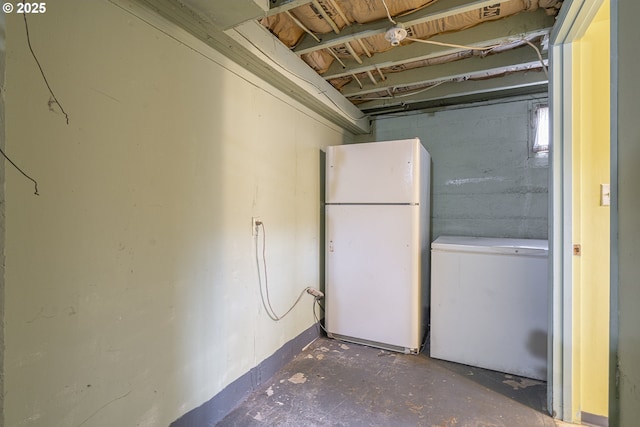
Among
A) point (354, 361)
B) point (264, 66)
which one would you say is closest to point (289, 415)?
point (354, 361)

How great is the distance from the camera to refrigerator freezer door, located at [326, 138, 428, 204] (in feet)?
7.75

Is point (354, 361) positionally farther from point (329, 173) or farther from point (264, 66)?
point (264, 66)

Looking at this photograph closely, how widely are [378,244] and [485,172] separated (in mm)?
1347

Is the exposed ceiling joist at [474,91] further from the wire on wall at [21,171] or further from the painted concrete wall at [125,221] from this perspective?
the wire on wall at [21,171]

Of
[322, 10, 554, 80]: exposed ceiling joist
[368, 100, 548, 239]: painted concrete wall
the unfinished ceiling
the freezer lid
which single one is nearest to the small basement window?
[368, 100, 548, 239]: painted concrete wall

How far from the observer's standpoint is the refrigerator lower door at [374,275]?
2387 millimetres

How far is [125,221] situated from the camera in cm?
124

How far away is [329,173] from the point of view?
105 inches

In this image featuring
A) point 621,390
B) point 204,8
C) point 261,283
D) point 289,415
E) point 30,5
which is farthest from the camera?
point 261,283

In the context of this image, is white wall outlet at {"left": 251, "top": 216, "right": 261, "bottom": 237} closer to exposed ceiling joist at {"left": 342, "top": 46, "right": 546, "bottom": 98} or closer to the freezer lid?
Result: the freezer lid

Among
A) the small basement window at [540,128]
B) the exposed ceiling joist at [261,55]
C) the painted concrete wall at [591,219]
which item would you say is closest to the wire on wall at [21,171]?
the exposed ceiling joist at [261,55]

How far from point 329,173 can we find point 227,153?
1130mm

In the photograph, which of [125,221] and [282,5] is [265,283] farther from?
[282,5]

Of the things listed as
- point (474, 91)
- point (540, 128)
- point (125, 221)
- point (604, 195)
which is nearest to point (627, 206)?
point (604, 195)
